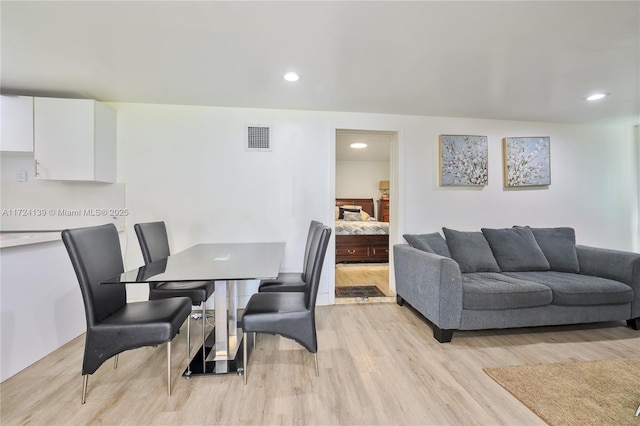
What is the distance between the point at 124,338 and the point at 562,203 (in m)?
4.91

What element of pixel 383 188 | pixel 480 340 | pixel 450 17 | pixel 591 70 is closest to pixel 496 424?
pixel 480 340

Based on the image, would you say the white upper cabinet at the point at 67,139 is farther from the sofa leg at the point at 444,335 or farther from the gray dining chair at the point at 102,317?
the sofa leg at the point at 444,335

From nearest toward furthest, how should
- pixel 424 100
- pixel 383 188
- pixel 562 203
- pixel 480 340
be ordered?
pixel 480 340 < pixel 424 100 < pixel 562 203 < pixel 383 188

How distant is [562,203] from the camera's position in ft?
11.9

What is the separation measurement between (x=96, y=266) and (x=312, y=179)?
7.03 ft

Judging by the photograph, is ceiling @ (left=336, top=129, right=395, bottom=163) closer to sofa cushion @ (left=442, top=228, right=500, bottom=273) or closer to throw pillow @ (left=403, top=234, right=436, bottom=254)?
throw pillow @ (left=403, top=234, right=436, bottom=254)

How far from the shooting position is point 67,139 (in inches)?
102

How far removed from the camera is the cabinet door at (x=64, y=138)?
2.54 metres

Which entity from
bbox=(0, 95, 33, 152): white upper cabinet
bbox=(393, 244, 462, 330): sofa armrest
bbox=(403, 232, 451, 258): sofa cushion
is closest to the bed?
bbox=(403, 232, 451, 258): sofa cushion

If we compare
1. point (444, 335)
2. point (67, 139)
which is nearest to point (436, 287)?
point (444, 335)

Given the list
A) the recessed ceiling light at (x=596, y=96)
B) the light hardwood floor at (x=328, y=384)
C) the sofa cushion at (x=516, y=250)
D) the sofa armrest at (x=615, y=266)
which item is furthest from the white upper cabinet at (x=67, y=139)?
the sofa armrest at (x=615, y=266)

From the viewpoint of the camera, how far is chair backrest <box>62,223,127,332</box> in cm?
150

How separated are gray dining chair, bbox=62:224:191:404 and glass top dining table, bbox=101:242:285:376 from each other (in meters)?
0.16

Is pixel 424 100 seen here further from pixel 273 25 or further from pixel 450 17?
pixel 273 25
